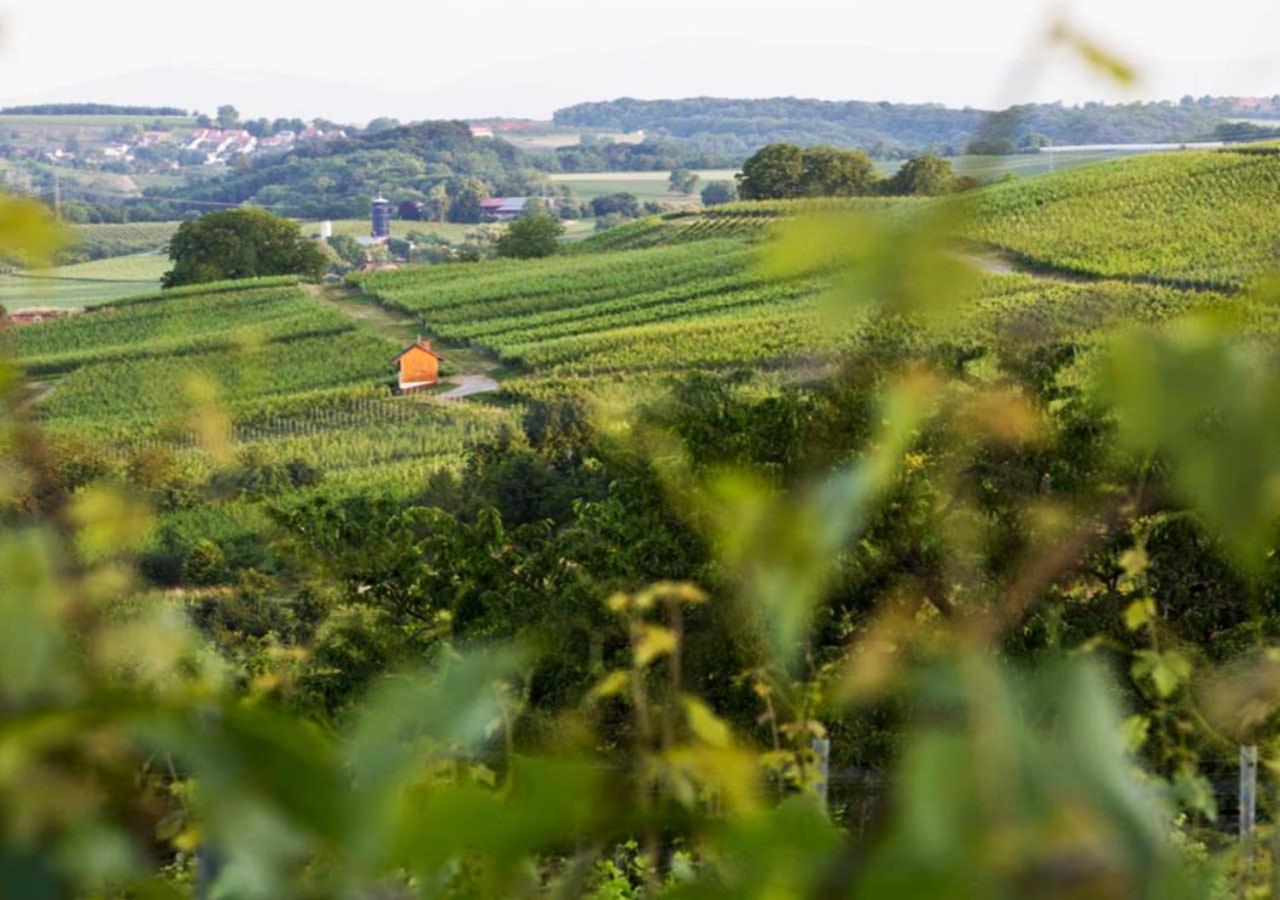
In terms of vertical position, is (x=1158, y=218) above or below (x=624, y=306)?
above

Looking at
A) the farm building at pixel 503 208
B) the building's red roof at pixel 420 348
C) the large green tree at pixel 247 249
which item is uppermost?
the large green tree at pixel 247 249

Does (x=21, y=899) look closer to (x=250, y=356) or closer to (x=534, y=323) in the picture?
(x=250, y=356)

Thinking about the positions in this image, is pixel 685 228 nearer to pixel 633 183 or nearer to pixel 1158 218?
pixel 1158 218

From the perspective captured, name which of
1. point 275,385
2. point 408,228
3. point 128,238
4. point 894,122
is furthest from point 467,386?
point 408,228

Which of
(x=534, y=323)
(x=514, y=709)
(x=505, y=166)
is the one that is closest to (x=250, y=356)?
(x=514, y=709)

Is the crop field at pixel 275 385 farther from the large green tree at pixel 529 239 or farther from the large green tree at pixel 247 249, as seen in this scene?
the large green tree at pixel 529 239

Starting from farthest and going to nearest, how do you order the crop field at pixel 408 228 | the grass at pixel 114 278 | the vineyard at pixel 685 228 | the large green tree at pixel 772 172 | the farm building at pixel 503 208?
the farm building at pixel 503 208, the crop field at pixel 408 228, the large green tree at pixel 772 172, the vineyard at pixel 685 228, the grass at pixel 114 278

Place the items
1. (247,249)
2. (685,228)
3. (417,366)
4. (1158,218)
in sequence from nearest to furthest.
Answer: (417,366) → (1158,218) → (247,249) → (685,228)

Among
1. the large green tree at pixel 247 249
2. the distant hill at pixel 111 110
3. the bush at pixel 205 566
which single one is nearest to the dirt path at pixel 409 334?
the large green tree at pixel 247 249
